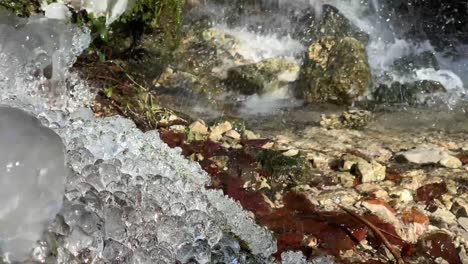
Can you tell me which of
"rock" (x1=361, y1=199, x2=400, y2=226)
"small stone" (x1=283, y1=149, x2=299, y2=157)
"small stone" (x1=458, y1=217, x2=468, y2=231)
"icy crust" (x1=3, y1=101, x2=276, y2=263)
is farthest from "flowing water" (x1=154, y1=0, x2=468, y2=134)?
"icy crust" (x1=3, y1=101, x2=276, y2=263)

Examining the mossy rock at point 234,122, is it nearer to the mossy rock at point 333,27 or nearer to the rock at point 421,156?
the rock at point 421,156

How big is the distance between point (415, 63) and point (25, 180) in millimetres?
4270

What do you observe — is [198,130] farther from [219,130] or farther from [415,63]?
[415,63]

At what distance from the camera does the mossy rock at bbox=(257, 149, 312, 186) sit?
335cm

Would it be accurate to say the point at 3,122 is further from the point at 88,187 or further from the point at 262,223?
the point at 262,223

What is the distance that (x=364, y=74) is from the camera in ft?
15.9

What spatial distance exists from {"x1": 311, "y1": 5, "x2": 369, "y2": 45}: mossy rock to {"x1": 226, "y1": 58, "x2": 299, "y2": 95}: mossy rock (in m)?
0.57

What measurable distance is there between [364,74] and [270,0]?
1359 millimetres

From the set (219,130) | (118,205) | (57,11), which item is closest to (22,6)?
(57,11)

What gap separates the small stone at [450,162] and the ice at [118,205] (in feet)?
4.65

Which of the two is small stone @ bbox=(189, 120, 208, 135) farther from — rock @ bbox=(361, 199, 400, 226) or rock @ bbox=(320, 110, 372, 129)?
rock @ bbox=(361, 199, 400, 226)

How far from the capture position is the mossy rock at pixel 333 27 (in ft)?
17.7

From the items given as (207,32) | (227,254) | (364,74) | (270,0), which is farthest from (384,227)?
(270,0)

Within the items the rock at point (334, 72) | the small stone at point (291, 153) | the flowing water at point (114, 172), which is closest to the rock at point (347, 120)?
the flowing water at point (114, 172)
